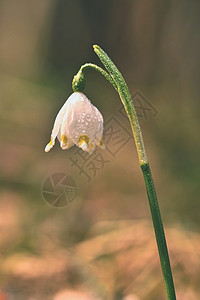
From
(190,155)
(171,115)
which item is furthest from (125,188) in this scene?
(171,115)

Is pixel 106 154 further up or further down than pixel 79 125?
further up

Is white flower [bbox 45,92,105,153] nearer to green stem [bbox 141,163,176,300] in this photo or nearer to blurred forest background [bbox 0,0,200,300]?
green stem [bbox 141,163,176,300]

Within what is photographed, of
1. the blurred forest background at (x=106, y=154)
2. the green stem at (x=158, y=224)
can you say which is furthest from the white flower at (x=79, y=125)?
the blurred forest background at (x=106, y=154)

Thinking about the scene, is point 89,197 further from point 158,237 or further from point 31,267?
point 158,237

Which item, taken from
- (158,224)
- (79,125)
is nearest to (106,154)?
(79,125)

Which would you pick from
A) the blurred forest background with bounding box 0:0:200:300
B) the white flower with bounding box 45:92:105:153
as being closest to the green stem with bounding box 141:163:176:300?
the white flower with bounding box 45:92:105:153

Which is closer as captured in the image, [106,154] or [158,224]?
[158,224]

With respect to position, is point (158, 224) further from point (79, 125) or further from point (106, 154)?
point (106, 154)

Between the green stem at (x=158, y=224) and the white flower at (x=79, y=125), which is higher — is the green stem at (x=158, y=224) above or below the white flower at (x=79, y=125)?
below

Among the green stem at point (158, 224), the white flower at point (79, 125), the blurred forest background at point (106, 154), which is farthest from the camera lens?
the blurred forest background at point (106, 154)

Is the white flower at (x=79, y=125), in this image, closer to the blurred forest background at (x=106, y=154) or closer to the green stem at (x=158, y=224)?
the green stem at (x=158, y=224)
